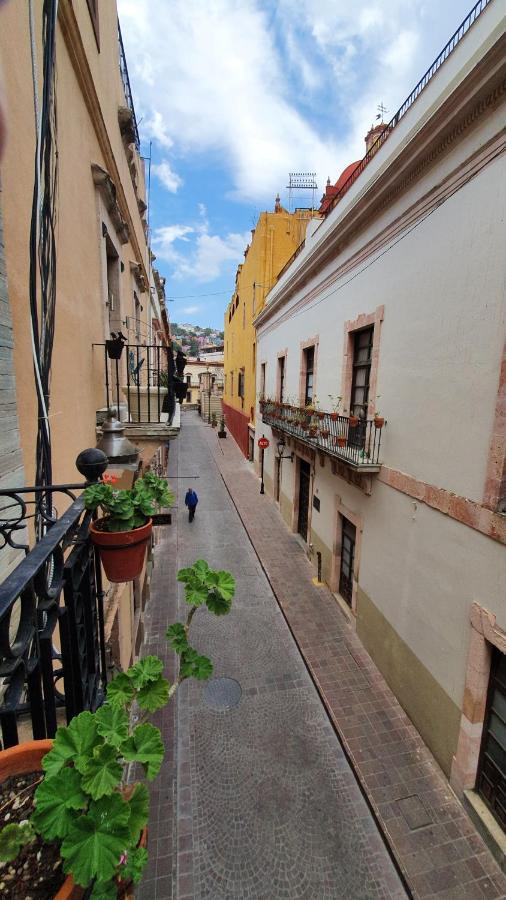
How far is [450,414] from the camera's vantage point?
16.4 feet

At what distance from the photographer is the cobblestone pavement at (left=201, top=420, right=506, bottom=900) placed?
4203mm

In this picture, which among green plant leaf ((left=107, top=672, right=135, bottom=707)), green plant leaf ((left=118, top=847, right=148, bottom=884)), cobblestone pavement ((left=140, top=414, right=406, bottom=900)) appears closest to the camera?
green plant leaf ((left=118, top=847, right=148, bottom=884))

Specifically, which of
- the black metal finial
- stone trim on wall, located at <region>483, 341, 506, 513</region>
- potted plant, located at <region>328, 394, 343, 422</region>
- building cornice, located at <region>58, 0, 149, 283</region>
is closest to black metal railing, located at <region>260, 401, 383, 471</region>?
potted plant, located at <region>328, 394, 343, 422</region>

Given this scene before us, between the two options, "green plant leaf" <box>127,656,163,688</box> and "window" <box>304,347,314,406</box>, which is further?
"window" <box>304,347,314,406</box>

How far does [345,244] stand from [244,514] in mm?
9457

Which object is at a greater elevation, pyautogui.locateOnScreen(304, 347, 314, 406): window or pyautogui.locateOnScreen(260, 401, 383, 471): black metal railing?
pyautogui.locateOnScreen(304, 347, 314, 406): window

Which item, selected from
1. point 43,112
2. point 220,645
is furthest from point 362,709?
point 43,112

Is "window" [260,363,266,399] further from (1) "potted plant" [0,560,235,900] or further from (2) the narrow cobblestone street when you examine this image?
(1) "potted plant" [0,560,235,900]

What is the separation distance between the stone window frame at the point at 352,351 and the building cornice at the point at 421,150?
1.46 m

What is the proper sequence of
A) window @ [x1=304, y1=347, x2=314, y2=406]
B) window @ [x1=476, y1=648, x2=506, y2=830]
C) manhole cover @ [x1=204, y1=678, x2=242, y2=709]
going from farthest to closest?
window @ [x1=304, y1=347, x2=314, y2=406] → manhole cover @ [x1=204, y1=678, x2=242, y2=709] → window @ [x1=476, y1=648, x2=506, y2=830]

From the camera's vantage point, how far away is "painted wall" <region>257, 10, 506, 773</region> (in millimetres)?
4391

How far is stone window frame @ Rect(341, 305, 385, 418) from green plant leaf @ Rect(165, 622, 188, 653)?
548cm

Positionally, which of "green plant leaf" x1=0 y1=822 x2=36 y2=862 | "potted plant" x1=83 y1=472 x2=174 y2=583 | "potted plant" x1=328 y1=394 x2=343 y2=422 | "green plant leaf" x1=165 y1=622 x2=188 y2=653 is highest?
"potted plant" x1=328 y1=394 x2=343 y2=422

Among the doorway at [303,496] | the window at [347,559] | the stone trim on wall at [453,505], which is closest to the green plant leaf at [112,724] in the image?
the stone trim on wall at [453,505]
